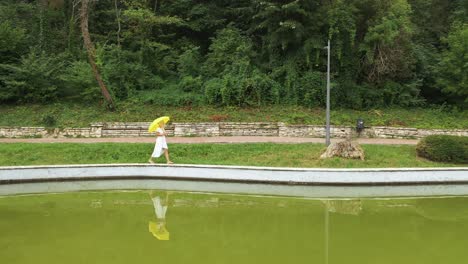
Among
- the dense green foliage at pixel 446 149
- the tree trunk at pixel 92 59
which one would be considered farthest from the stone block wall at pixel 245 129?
the dense green foliage at pixel 446 149

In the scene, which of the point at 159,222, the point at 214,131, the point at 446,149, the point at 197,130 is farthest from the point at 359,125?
the point at 159,222

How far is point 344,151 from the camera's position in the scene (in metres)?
13.9

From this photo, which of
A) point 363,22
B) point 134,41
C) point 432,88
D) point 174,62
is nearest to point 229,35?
point 174,62

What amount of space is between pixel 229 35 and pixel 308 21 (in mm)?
4279

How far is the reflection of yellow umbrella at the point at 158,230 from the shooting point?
8.08 meters

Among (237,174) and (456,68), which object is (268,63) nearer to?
(456,68)

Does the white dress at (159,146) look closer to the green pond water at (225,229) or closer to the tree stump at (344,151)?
the green pond water at (225,229)

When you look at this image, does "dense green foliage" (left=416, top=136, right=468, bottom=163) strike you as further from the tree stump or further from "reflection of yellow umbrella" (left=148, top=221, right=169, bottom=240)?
"reflection of yellow umbrella" (left=148, top=221, right=169, bottom=240)

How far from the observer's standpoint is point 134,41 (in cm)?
2239

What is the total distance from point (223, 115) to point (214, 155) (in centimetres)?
390

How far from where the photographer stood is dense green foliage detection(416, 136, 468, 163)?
13734mm

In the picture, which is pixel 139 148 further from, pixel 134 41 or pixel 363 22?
pixel 363 22

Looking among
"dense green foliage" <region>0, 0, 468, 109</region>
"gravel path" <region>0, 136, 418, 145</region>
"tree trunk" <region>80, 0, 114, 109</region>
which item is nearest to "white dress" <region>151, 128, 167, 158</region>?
"gravel path" <region>0, 136, 418, 145</region>

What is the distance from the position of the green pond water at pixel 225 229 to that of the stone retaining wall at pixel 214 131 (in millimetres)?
5779
